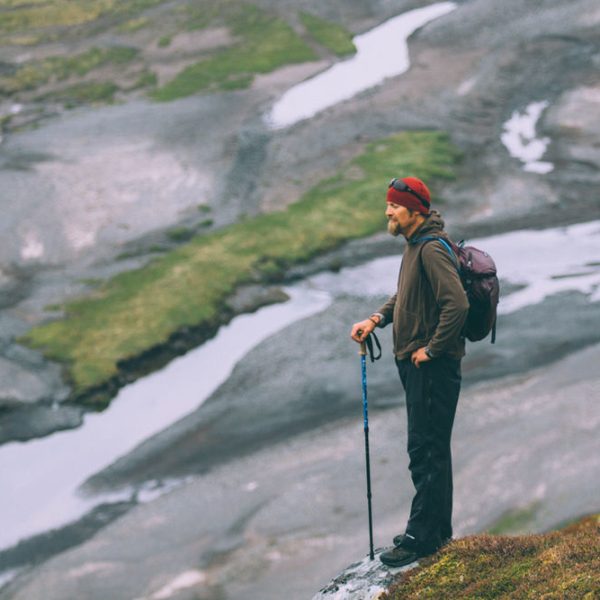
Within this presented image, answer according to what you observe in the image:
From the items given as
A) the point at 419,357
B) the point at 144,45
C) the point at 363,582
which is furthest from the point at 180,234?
the point at 419,357

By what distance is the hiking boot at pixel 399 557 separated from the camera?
1083 centimetres

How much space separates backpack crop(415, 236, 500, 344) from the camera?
33.2 feet

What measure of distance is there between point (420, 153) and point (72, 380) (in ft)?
63.9

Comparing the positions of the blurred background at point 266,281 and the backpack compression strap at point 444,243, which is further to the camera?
the blurred background at point 266,281

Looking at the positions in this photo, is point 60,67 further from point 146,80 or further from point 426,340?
point 426,340

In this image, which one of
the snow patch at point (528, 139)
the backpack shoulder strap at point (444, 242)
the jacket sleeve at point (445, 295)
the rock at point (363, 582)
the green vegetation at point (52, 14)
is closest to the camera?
the jacket sleeve at point (445, 295)

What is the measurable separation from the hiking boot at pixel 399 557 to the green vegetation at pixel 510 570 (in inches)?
6.1

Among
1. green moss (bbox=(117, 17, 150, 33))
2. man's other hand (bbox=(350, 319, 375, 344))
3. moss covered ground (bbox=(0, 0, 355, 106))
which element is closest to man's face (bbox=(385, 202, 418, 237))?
man's other hand (bbox=(350, 319, 375, 344))

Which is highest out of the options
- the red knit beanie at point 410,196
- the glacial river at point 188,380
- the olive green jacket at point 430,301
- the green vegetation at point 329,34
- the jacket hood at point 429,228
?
the red knit beanie at point 410,196

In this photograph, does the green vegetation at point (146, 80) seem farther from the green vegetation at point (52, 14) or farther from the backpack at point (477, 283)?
the backpack at point (477, 283)

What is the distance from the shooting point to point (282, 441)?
24766mm

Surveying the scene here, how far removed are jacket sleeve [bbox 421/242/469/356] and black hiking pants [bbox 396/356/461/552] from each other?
13.7 inches

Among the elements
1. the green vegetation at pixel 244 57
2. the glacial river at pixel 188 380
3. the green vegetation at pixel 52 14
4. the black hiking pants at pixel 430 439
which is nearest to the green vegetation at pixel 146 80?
the green vegetation at pixel 244 57

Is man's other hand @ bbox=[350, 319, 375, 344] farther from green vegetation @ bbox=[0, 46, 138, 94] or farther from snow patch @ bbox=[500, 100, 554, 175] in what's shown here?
green vegetation @ bbox=[0, 46, 138, 94]
